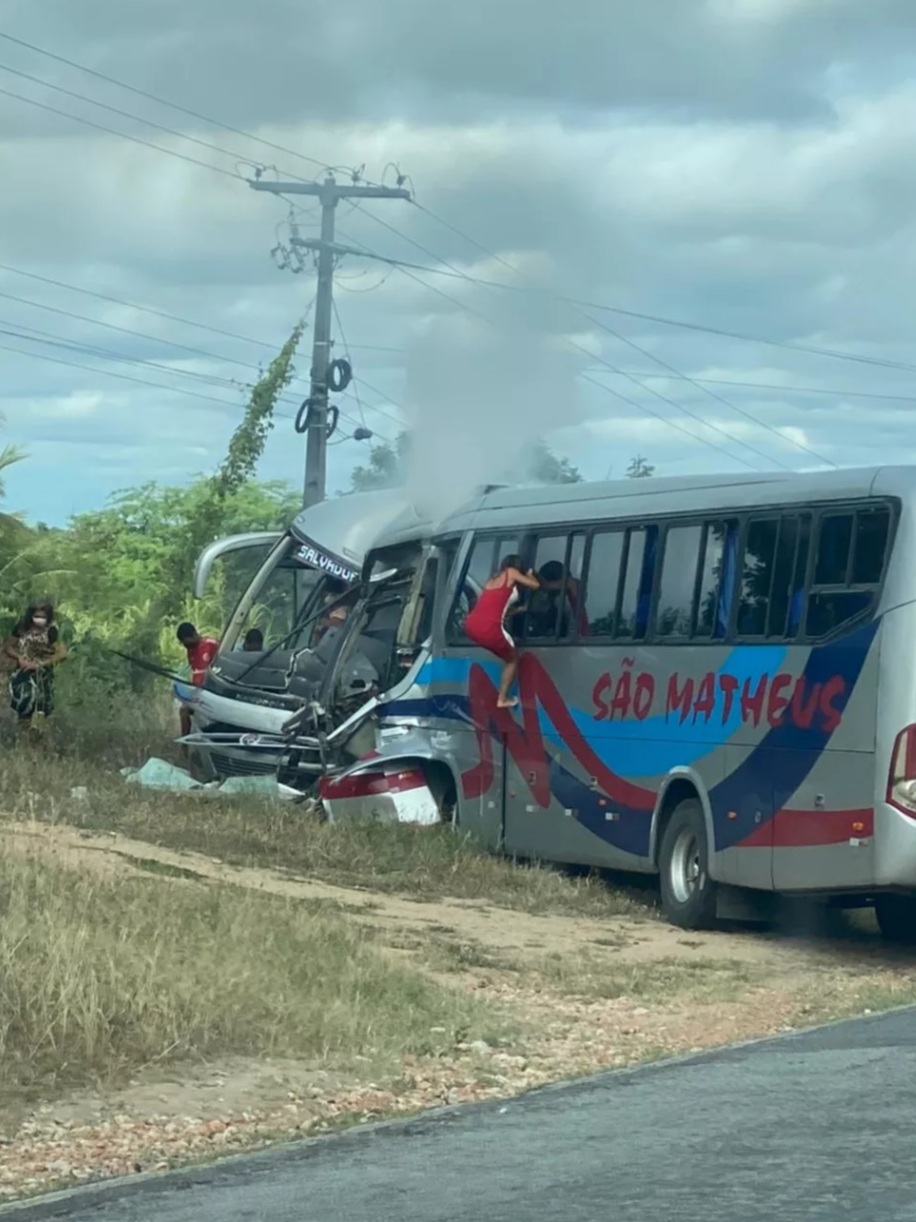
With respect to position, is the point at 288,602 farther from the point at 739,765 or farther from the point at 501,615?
the point at 739,765

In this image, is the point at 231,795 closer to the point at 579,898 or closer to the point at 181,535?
the point at 579,898

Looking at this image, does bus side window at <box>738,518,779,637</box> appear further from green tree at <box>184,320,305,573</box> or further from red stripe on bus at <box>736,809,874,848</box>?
green tree at <box>184,320,305,573</box>

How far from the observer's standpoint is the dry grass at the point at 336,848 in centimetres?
1560

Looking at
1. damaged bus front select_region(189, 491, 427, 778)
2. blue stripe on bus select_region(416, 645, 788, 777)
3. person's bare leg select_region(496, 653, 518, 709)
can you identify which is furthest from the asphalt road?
damaged bus front select_region(189, 491, 427, 778)

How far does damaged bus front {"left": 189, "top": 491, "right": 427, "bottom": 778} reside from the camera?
67.5ft

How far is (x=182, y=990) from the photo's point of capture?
32.4 ft

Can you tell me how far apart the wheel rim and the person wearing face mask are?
9.21 meters

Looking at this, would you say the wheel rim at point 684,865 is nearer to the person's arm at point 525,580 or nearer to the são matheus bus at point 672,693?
the são matheus bus at point 672,693

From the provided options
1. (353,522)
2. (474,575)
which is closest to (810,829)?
(474,575)

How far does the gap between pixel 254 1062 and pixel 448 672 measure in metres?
8.80

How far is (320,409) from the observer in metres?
34.2

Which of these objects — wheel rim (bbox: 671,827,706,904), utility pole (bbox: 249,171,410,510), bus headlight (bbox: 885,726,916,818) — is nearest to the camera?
bus headlight (bbox: 885,726,916,818)

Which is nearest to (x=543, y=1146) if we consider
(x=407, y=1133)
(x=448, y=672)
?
(x=407, y=1133)

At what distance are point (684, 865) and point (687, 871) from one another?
6 centimetres
